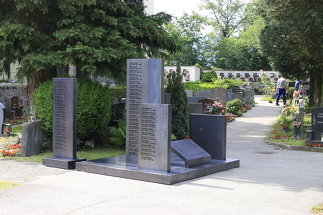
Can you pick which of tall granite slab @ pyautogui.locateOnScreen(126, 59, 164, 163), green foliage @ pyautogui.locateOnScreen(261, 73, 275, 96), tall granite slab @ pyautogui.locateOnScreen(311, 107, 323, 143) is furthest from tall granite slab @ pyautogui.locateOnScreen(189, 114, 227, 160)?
green foliage @ pyautogui.locateOnScreen(261, 73, 275, 96)

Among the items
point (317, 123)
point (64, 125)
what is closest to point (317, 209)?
point (64, 125)

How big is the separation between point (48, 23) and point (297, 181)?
8560 mm

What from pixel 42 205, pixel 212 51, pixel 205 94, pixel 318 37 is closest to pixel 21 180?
pixel 42 205

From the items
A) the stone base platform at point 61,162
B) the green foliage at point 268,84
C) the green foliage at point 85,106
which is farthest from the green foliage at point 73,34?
the green foliage at point 268,84

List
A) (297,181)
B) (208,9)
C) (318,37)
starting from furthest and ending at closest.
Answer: (208,9) < (318,37) < (297,181)

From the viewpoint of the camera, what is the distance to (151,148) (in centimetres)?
909

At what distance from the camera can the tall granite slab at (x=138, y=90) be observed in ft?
32.9

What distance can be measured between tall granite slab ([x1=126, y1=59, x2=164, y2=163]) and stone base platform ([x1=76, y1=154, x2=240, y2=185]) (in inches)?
19.1

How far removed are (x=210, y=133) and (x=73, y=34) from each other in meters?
4.62

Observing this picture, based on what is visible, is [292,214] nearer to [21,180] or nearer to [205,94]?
[21,180]

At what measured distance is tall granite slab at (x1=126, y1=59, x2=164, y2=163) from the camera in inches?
394

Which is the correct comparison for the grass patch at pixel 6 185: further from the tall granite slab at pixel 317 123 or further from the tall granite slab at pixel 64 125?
the tall granite slab at pixel 317 123

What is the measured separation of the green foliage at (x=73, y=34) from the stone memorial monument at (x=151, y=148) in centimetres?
239

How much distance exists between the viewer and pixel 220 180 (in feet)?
29.6
